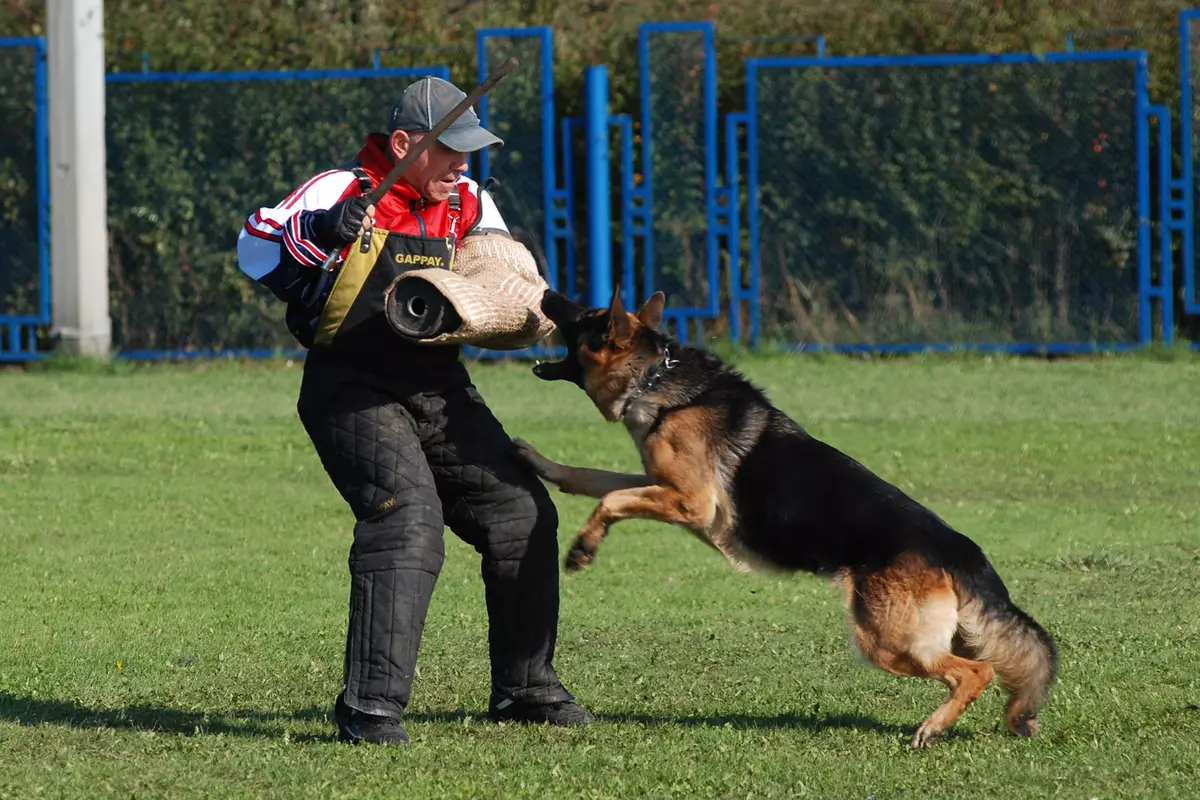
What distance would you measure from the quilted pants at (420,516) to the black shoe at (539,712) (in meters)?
0.03

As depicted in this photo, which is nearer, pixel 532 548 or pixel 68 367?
pixel 532 548

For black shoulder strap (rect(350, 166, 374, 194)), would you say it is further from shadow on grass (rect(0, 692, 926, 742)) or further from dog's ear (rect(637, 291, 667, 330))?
shadow on grass (rect(0, 692, 926, 742))

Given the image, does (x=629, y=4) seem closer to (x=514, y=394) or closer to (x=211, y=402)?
(x=514, y=394)

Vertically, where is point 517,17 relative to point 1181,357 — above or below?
above

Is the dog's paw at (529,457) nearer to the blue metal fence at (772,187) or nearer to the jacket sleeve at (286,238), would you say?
the jacket sleeve at (286,238)

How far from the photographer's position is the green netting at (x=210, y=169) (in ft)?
48.1

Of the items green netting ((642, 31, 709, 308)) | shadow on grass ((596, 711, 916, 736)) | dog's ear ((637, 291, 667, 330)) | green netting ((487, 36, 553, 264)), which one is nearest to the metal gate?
green netting ((642, 31, 709, 308))

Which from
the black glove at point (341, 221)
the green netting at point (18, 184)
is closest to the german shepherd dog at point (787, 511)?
the black glove at point (341, 221)

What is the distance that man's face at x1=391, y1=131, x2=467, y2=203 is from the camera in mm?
5242

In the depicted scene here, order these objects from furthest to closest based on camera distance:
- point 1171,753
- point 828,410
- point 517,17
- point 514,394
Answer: point 517,17 → point 514,394 → point 828,410 → point 1171,753

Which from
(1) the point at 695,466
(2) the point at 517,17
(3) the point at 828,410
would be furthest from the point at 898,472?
(2) the point at 517,17

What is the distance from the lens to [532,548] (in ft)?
18.0

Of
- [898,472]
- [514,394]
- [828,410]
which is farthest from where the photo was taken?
[514,394]

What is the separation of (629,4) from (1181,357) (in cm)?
597
